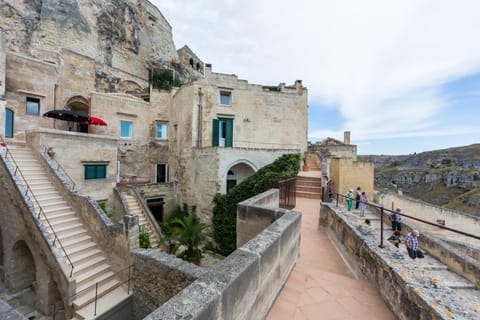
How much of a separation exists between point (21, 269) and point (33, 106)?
→ 32.1 feet

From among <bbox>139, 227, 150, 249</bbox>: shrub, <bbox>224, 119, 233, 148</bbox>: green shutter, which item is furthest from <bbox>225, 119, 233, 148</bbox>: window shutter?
<bbox>139, 227, 150, 249</bbox>: shrub

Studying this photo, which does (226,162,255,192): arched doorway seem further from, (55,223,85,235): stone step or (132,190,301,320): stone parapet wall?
(132,190,301,320): stone parapet wall

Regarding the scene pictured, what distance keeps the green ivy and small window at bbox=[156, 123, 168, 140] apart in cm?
841

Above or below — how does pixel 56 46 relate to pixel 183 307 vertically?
above

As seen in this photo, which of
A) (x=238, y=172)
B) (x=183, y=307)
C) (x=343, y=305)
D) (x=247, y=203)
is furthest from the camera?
(x=238, y=172)

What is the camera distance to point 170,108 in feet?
61.3

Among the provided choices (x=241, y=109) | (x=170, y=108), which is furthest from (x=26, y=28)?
(x=241, y=109)

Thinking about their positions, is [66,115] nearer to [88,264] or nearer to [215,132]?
[88,264]

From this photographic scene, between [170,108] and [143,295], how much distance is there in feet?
51.2

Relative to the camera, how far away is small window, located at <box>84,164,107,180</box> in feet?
37.5

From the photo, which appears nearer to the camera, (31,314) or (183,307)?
(183,307)

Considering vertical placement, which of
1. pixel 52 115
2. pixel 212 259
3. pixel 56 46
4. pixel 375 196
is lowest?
pixel 212 259

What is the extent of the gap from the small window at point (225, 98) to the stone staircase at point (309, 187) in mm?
9143

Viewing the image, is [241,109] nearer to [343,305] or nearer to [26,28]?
[343,305]
